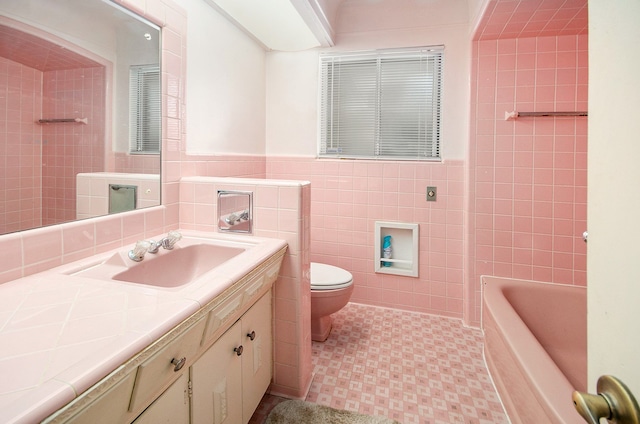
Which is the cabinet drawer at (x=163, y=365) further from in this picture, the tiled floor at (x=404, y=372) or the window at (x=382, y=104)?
the window at (x=382, y=104)

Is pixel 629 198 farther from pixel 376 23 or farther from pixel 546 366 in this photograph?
pixel 376 23

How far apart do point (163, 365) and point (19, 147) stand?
86cm

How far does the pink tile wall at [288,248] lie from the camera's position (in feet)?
5.12

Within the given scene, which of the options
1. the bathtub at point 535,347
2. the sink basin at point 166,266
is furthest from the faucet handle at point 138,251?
the bathtub at point 535,347

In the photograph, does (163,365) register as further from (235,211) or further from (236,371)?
(235,211)

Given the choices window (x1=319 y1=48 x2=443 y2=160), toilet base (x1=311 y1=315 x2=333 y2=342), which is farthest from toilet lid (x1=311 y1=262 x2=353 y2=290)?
window (x1=319 y1=48 x2=443 y2=160)

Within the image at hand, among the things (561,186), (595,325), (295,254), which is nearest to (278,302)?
(295,254)

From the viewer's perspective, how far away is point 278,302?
1615 millimetres

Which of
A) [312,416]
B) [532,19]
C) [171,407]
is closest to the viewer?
[171,407]

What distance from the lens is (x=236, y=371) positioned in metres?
1.25

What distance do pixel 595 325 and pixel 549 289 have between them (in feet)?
5.88

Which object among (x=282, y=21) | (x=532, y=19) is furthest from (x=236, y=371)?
(x=532, y=19)

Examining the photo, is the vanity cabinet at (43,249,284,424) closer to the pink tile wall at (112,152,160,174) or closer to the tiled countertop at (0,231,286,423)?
the tiled countertop at (0,231,286,423)

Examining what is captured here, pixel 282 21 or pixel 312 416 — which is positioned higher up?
pixel 282 21
